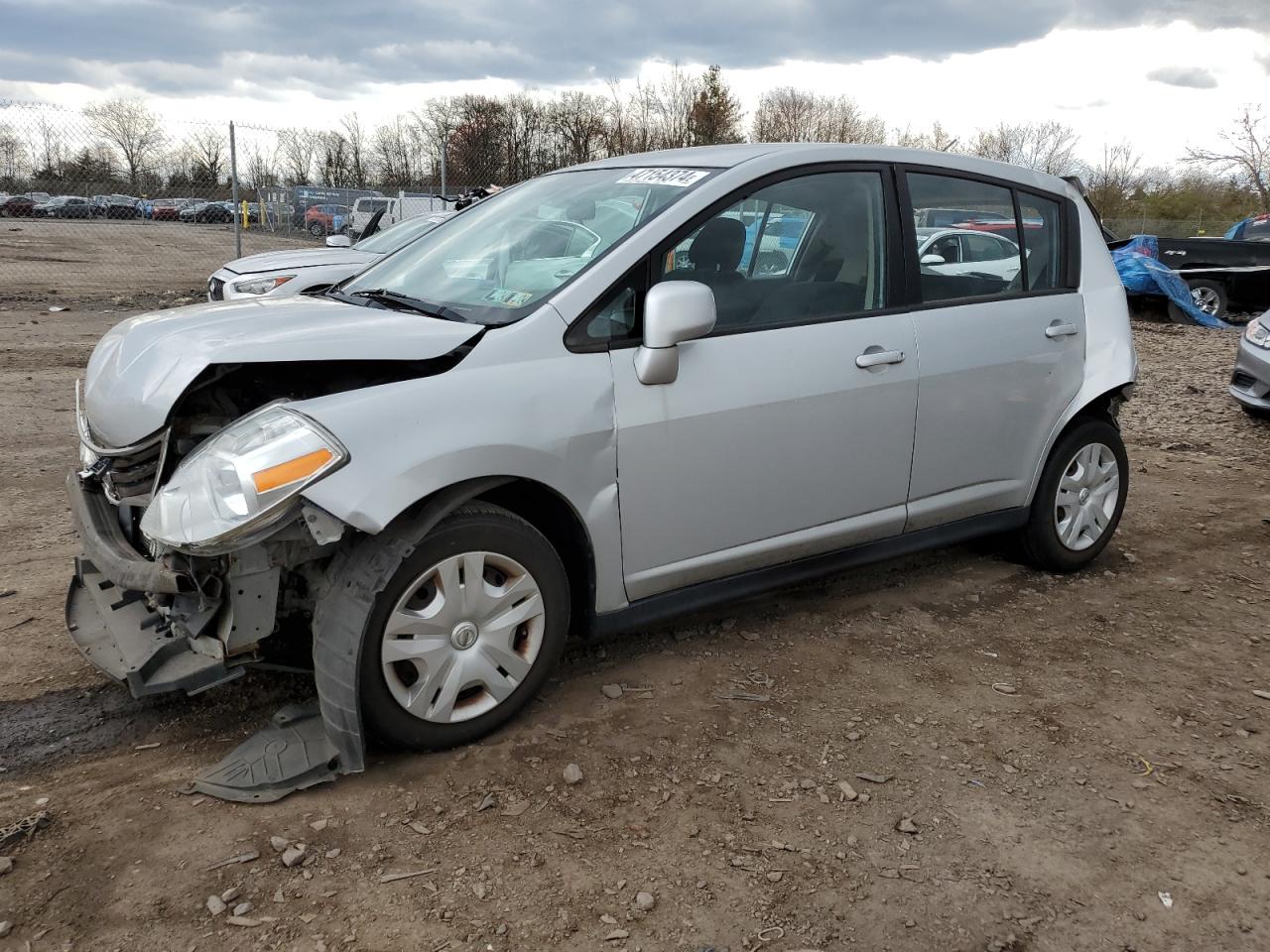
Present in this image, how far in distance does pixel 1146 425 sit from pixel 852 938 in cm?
702

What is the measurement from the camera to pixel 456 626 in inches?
112

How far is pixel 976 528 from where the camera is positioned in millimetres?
4234

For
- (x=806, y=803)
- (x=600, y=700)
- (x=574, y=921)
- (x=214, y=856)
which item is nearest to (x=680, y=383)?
(x=600, y=700)

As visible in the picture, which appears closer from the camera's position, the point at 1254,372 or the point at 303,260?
the point at 1254,372

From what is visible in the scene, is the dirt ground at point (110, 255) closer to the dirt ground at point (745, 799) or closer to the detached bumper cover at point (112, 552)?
the detached bumper cover at point (112, 552)

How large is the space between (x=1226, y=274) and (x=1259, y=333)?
310 inches

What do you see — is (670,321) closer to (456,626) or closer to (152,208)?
(456,626)

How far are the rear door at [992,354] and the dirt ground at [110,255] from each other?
1390cm

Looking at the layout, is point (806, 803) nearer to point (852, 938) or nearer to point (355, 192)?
point (852, 938)

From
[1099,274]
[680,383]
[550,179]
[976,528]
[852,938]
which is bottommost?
[852,938]

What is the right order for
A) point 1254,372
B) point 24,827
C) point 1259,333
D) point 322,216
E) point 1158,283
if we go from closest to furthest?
point 24,827 → point 1254,372 → point 1259,333 → point 1158,283 → point 322,216

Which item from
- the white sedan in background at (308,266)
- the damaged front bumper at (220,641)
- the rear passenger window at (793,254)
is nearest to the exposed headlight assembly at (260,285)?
the white sedan in background at (308,266)

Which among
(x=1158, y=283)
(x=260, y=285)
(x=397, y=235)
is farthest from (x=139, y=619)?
(x=1158, y=283)

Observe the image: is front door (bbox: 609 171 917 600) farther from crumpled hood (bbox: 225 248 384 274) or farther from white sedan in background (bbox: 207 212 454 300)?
crumpled hood (bbox: 225 248 384 274)
